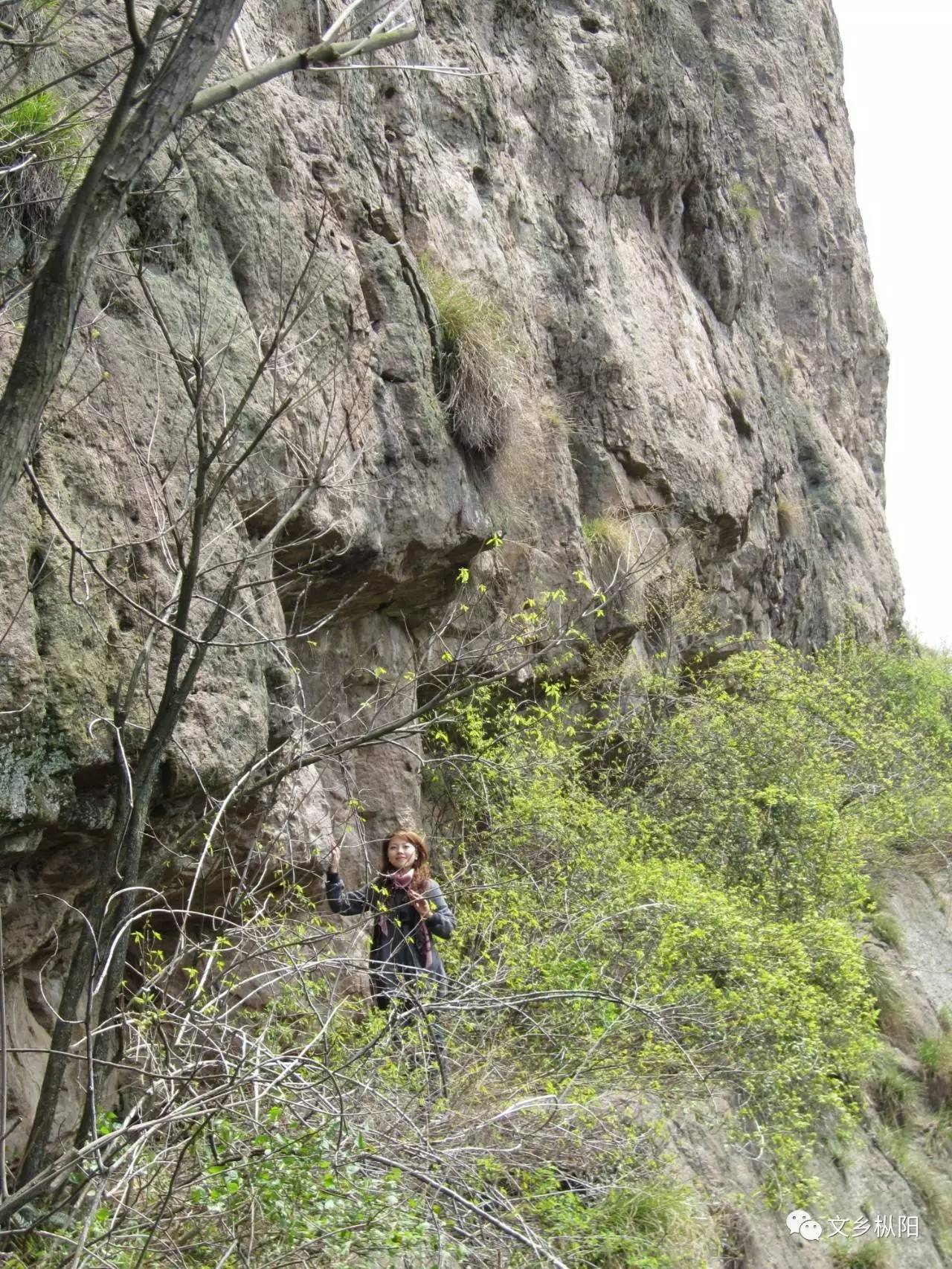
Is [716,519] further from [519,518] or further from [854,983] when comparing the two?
[854,983]

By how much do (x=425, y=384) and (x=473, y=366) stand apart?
63 cm

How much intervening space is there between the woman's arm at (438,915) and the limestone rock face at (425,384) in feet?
2.60

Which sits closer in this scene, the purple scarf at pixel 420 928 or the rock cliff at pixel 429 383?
the rock cliff at pixel 429 383

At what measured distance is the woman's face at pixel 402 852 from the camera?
6230 millimetres

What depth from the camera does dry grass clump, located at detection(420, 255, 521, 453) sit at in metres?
9.07

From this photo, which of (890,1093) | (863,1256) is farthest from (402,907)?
(890,1093)

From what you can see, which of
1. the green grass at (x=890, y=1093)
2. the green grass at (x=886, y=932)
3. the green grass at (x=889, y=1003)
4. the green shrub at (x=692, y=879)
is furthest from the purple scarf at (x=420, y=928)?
the green grass at (x=886, y=932)

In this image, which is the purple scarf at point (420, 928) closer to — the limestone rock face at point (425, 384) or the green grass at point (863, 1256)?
the limestone rock face at point (425, 384)

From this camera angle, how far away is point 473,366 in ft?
29.7

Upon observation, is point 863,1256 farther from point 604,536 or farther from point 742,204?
point 742,204

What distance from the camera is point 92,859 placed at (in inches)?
208

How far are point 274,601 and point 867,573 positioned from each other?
49.8ft

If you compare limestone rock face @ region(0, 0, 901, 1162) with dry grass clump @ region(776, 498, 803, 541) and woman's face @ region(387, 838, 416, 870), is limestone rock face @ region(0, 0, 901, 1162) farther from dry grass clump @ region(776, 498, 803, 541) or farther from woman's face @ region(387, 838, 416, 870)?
woman's face @ region(387, 838, 416, 870)

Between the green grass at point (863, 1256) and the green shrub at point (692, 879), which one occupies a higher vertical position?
the green shrub at point (692, 879)
